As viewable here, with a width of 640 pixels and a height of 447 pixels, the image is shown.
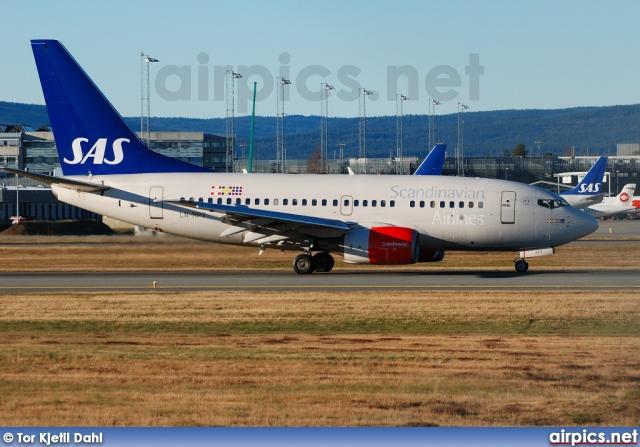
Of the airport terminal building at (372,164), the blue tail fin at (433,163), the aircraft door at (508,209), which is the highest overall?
the airport terminal building at (372,164)

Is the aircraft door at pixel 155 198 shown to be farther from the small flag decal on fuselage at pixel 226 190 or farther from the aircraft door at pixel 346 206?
the aircraft door at pixel 346 206

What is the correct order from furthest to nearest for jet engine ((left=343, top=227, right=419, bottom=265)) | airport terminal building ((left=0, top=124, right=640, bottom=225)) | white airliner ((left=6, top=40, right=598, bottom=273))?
airport terminal building ((left=0, top=124, right=640, bottom=225)) → white airliner ((left=6, top=40, right=598, bottom=273)) → jet engine ((left=343, top=227, right=419, bottom=265))

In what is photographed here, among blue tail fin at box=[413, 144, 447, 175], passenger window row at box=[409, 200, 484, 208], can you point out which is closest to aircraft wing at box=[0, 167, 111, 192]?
passenger window row at box=[409, 200, 484, 208]

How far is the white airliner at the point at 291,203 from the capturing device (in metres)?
35.6

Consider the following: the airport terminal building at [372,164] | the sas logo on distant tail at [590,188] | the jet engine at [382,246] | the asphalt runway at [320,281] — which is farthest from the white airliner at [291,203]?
the airport terminal building at [372,164]

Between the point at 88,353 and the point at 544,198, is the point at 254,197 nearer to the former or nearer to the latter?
the point at 544,198

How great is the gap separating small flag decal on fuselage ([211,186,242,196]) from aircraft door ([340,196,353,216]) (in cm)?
417

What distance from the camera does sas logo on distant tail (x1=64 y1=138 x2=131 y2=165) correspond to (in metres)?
38.2

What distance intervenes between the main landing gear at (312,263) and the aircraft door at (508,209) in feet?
22.9

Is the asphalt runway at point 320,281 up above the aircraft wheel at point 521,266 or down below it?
below

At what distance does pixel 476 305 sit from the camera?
84.8 ft

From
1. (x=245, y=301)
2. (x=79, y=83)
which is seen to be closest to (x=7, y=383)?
(x=245, y=301)

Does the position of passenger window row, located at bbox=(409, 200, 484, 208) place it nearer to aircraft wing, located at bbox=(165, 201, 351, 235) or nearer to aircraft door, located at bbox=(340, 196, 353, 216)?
aircraft door, located at bbox=(340, 196, 353, 216)

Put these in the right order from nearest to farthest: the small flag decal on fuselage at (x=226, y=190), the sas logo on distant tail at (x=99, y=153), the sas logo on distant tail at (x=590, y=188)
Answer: the small flag decal on fuselage at (x=226, y=190), the sas logo on distant tail at (x=99, y=153), the sas logo on distant tail at (x=590, y=188)
